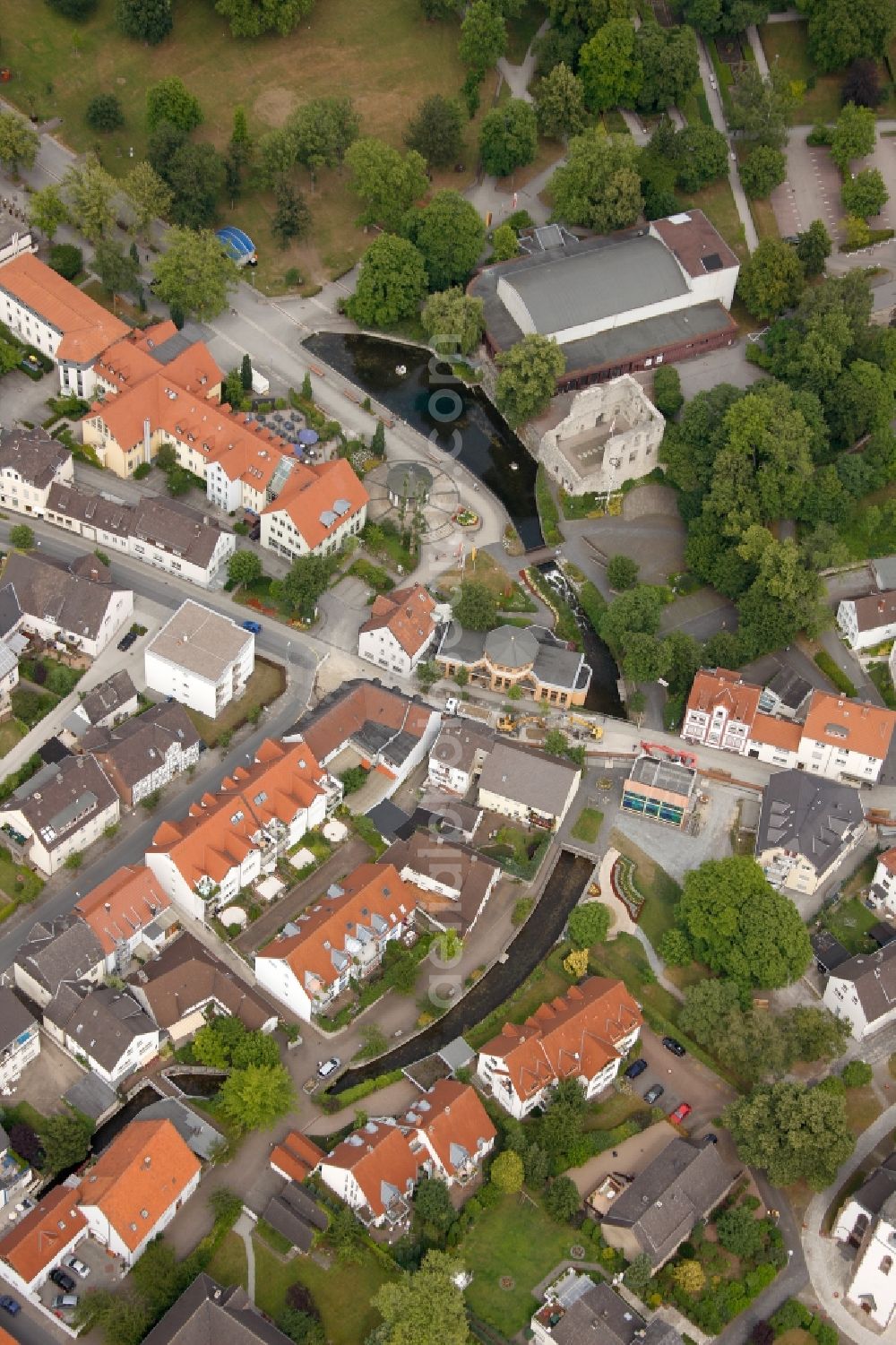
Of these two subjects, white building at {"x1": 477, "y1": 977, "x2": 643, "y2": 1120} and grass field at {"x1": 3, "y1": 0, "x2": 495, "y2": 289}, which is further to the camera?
grass field at {"x1": 3, "y1": 0, "x2": 495, "y2": 289}

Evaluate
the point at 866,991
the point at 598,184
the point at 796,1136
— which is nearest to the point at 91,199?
the point at 598,184

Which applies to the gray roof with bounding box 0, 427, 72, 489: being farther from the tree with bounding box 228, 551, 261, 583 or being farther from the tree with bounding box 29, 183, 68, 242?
the tree with bounding box 29, 183, 68, 242

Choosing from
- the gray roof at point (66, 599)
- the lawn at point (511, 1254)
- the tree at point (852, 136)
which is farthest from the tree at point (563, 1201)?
the tree at point (852, 136)

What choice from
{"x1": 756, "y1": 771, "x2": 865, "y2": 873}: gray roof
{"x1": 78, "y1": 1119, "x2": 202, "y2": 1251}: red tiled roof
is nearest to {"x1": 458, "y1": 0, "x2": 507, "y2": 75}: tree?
{"x1": 756, "y1": 771, "x2": 865, "y2": 873}: gray roof

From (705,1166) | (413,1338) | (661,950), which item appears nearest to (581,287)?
(661,950)

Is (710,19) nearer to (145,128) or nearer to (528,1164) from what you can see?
(145,128)
